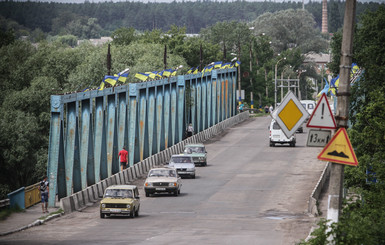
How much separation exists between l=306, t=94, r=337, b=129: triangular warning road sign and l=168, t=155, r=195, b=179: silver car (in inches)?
1258

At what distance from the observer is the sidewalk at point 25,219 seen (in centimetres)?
2600

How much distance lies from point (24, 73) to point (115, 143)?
35.3 m

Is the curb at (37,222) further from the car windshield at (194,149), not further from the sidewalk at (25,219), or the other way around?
the car windshield at (194,149)

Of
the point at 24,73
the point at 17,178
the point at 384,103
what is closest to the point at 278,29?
the point at 24,73

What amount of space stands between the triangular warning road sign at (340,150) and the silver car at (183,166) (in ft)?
105

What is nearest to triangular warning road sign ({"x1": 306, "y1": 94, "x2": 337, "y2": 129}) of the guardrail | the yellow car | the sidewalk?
the sidewalk

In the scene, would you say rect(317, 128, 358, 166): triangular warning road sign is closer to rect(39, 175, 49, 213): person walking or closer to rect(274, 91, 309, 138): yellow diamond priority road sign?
rect(274, 91, 309, 138): yellow diamond priority road sign

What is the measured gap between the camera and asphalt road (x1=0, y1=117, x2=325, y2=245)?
24.0 meters

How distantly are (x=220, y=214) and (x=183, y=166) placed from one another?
42.8 ft

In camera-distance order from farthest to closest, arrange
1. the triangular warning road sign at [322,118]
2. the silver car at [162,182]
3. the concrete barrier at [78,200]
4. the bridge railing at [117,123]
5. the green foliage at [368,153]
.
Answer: the silver car at [162,182], the bridge railing at [117,123], the concrete barrier at [78,200], the green foliage at [368,153], the triangular warning road sign at [322,118]

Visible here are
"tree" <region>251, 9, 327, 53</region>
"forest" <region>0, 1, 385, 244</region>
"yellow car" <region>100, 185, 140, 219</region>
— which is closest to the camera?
"forest" <region>0, 1, 385, 244</region>

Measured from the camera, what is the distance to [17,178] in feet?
209

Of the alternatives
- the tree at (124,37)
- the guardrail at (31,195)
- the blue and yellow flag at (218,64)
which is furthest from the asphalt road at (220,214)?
the tree at (124,37)

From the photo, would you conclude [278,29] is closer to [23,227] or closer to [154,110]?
[154,110]
